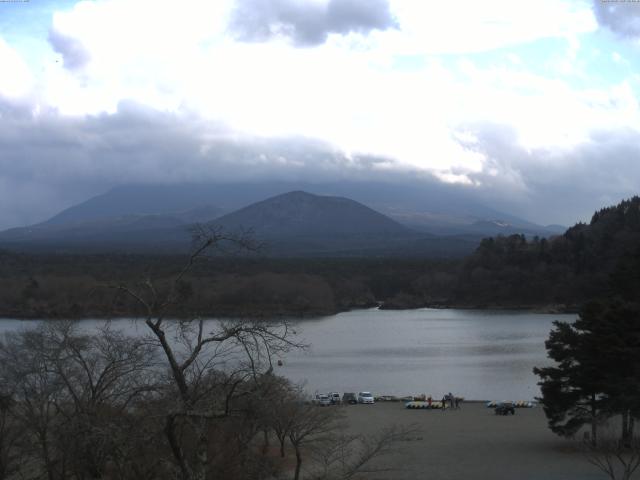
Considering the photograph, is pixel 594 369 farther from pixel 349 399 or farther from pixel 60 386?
pixel 349 399

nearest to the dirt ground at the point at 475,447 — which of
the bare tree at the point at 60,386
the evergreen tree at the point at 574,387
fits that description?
the evergreen tree at the point at 574,387

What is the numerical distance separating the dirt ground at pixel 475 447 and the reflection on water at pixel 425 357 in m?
3.72

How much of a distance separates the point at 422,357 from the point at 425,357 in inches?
5.3

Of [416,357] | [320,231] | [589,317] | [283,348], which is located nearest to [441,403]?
[589,317]

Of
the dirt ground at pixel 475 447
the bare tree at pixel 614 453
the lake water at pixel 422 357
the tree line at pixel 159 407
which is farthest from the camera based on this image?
the lake water at pixel 422 357

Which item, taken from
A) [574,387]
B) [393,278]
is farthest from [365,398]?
[393,278]

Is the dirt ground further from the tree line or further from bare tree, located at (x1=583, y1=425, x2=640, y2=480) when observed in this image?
the tree line

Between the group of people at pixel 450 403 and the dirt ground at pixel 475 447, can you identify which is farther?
the group of people at pixel 450 403

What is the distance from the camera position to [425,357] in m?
37.1

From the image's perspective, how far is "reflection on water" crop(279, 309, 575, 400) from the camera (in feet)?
96.5

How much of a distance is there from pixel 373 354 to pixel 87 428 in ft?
109

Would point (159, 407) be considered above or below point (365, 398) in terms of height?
above

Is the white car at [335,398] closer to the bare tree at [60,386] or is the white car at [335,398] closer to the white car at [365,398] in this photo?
the white car at [365,398]

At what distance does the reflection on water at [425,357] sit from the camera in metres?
29.4
